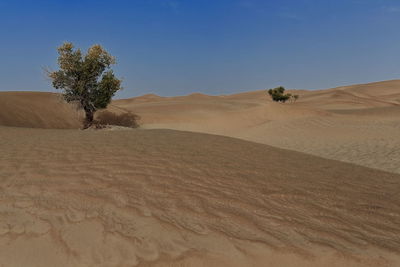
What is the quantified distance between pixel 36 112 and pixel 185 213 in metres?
23.0

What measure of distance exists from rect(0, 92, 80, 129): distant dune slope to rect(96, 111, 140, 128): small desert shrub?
84.0 inches

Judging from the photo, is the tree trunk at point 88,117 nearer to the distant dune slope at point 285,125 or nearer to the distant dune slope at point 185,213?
the distant dune slope at point 285,125

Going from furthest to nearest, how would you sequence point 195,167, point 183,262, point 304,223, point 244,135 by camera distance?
1. point 244,135
2. point 195,167
3. point 304,223
4. point 183,262

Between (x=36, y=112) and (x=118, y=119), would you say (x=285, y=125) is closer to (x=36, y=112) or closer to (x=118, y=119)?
(x=118, y=119)

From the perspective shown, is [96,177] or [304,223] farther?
[96,177]

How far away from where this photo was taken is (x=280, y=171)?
6395mm

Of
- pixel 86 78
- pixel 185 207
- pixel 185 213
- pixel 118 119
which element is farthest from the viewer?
pixel 118 119

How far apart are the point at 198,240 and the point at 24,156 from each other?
191 inches

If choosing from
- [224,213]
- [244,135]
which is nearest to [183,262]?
[224,213]

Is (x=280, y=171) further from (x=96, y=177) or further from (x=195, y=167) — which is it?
(x=96, y=177)

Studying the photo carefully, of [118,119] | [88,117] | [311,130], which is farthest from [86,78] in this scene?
[311,130]

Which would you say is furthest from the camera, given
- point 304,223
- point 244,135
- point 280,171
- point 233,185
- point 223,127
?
point 223,127

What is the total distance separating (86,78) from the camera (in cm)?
1972

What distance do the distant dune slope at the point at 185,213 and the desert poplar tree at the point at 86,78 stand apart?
1356 centimetres
